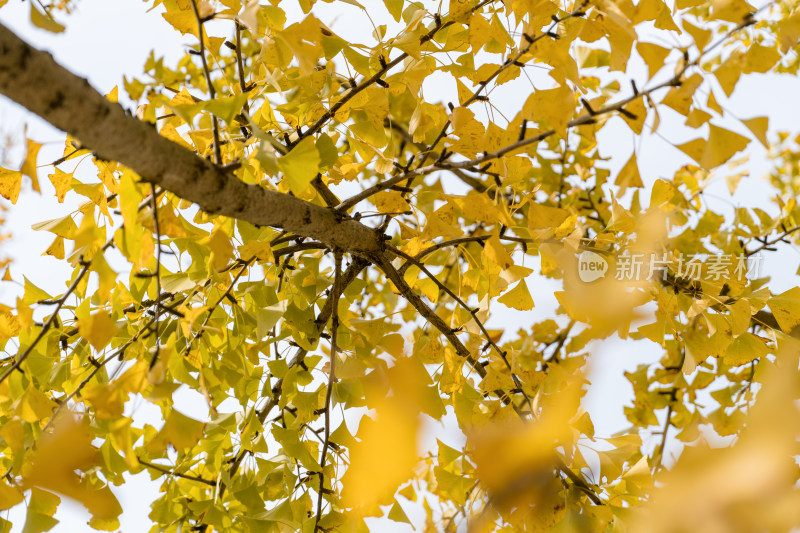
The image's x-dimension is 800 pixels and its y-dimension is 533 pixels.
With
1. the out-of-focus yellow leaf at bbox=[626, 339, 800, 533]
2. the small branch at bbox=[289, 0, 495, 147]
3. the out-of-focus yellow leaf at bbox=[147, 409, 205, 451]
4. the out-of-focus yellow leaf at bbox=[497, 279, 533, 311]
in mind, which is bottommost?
the out-of-focus yellow leaf at bbox=[626, 339, 800, 533]

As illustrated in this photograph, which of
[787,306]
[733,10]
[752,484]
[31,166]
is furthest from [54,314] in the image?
[787,306]

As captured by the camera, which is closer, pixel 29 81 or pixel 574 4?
pixel 29 81

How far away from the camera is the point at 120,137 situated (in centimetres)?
34

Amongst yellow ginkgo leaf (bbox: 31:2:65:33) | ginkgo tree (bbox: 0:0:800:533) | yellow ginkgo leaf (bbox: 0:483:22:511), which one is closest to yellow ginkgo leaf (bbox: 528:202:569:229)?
ginkgo tree (bbox: 0:0:800:533)

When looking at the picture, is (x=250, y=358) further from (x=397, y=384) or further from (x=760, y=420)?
(x=760, y=420)

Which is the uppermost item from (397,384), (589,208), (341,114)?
(589,208)

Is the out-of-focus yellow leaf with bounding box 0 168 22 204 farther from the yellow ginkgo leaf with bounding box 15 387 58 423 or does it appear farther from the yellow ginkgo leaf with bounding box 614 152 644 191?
the yellow ginkgo leaf with bounding box 614 152 644 191

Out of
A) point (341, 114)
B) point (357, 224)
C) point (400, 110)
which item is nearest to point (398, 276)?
point (357, 224)

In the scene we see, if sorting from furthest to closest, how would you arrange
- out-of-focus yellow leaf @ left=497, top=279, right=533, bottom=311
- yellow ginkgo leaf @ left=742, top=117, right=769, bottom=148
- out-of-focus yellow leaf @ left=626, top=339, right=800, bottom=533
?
out-of-focus yellow leaf @ left=497, top=279, right=533, bottom=311
yellow ginkgo leaf @ left=742, top=117, right=769, bottom=148
out-of-focus yellow leaf @ left=626, top=339, right=800, bottom=533

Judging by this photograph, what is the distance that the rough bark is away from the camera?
31 cm

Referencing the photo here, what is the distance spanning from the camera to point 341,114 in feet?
1.91

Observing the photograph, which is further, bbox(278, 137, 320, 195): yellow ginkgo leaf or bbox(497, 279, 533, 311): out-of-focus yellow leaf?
bbox(497, 279, 533, 311): out-of-focus yellow leaf

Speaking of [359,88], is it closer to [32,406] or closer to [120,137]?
[120,137]

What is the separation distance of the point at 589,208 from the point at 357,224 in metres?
0.84
